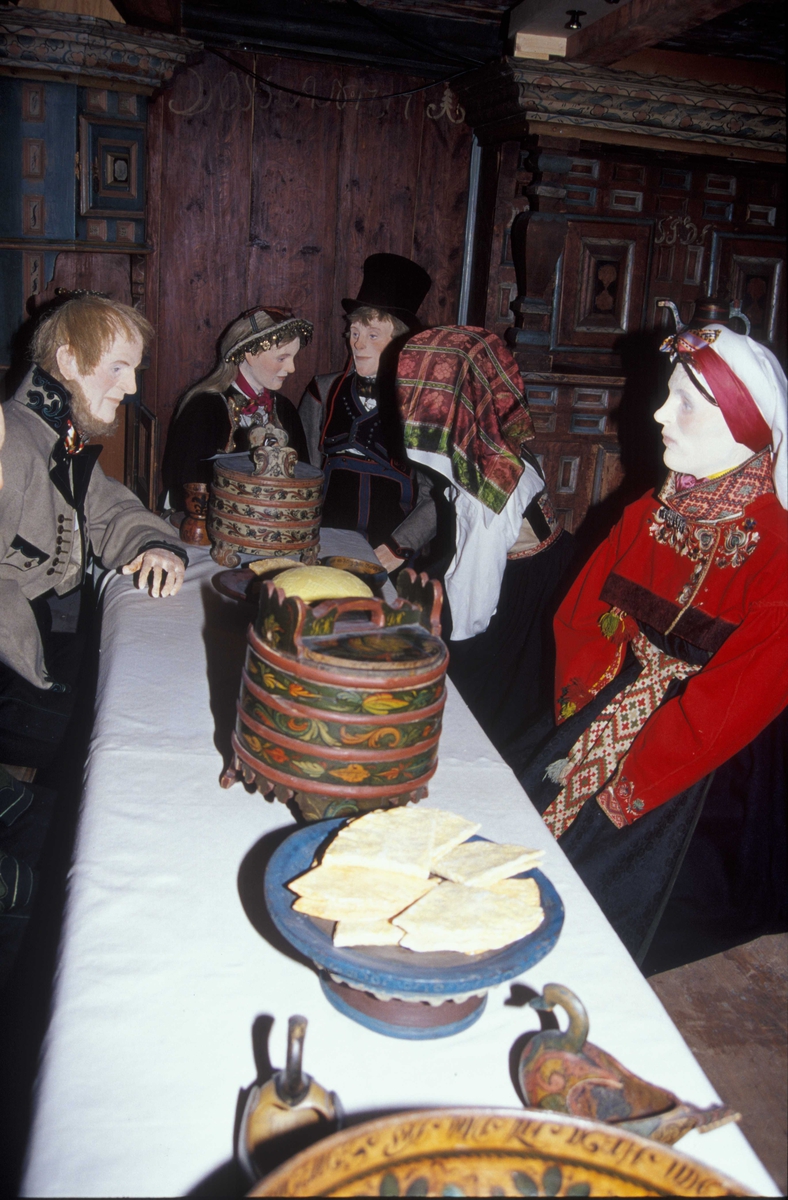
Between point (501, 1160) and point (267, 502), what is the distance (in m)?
1.94

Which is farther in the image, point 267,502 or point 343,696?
point 267,502

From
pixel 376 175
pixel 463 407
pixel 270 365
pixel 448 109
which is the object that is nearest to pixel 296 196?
pixel 376 175

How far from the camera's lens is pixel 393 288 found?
163 inches

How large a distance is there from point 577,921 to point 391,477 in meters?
2.94

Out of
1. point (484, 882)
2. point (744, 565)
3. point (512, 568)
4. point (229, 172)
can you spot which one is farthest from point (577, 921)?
point (229, 172)

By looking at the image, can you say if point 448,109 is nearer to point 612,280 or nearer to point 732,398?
point 612,280

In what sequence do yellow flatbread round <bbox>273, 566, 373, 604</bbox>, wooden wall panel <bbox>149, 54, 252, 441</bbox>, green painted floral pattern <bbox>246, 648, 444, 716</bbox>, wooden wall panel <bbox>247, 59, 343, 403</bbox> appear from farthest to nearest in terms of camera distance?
wooden wall panel <bbox>247, 59, 343, 403</bbox>
wooden wall panel <bbox>149, 54, 252, 441</bbox>
yellow flatbread round <bbox>273, 566, 373, 604</bbox>
green painted floral pattern <bbox>246, 648, 444, 716</bbox>

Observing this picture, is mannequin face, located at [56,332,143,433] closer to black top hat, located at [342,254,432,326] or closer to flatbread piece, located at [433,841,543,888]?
black top hat, located at [342,254,432,326]

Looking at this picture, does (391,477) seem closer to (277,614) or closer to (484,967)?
(277,614)

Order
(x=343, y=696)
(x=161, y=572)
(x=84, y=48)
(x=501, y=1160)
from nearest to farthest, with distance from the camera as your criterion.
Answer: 1. (x=501, y=1160)
2. (x=343, y=696)
3. (x=161, y=572)
4. (x=84, y=48)

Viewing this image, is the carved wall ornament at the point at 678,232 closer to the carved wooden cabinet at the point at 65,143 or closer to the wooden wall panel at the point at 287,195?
the wooden wall panel at the point at 287,195

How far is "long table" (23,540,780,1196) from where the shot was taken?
951 millimetres

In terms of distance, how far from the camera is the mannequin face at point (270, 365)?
3.73 meters

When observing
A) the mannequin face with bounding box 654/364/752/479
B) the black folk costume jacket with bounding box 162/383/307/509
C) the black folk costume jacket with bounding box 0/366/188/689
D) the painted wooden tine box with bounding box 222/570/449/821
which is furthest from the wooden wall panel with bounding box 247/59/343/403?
the painted wooden tine box with bounding box 222/570/449/821
